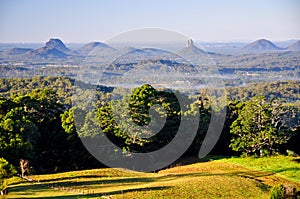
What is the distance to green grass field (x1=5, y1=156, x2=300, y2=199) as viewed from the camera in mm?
15836

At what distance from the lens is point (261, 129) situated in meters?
24.5

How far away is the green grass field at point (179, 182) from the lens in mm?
15836

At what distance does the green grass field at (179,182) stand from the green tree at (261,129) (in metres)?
1.38

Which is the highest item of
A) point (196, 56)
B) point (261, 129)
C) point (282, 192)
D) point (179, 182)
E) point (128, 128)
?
point (196, 56)

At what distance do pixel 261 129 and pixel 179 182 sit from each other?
31.4 feet

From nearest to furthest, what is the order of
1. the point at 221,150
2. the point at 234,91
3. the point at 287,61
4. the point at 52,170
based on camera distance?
1. the point at 52,170
2. the point at 221,150
3. the point at 234,91
4. the point at 287,61

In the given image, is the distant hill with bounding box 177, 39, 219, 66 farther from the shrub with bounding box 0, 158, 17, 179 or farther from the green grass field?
the shrub with bounding box 0, 158, 17, 179

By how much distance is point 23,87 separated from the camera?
52.2 m

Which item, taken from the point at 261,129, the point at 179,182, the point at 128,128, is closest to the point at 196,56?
the point at 261,129

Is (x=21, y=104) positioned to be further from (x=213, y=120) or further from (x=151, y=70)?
(x=151, y=70)

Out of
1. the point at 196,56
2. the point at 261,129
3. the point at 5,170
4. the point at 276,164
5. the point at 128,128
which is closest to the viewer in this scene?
the point at 5,170

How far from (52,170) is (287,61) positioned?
14612cm

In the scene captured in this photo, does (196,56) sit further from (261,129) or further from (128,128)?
(128,128)

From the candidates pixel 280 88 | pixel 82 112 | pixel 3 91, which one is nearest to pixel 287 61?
pixel 280 88
